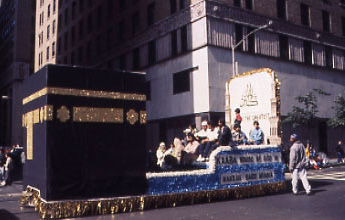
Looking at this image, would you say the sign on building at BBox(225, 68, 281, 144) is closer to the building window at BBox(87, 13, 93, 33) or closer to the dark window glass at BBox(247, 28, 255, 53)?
the dark window glass at BBox(247, 28, 255, 53)

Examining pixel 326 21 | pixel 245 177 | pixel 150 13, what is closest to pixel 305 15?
pixel 326 21

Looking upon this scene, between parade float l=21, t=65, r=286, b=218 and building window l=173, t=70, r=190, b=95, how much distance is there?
15971 millimetres

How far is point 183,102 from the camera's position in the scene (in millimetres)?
26578

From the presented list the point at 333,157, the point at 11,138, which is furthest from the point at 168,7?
the point at 11,138

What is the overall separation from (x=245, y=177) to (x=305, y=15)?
2519 centimetres

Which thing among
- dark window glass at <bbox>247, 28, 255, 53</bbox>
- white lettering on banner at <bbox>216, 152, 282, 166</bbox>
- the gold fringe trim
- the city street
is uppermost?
dark window glass at <bbox>247, 28, 255, 53</bbox>

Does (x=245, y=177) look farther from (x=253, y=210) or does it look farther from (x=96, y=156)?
(x=96, y=156)

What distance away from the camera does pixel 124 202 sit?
878 cm

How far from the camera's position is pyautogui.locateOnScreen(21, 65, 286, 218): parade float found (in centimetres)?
810

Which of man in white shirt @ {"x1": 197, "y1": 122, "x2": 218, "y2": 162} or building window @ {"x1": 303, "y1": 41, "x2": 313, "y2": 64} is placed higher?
building window @ {"x1": 303, "y1": 41, "x2": 313, "y2": 64}

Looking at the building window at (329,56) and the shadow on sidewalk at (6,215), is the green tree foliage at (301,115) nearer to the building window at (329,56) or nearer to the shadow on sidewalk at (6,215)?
the building window at (329,56)

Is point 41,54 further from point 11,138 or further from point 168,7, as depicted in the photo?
point 168,7

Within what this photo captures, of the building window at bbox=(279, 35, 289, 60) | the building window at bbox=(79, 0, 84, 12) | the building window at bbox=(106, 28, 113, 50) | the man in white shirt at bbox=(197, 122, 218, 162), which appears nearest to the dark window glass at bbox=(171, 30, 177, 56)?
the building window at bbox=(279, 35, 289, 60)

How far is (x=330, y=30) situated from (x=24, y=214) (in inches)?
1285
